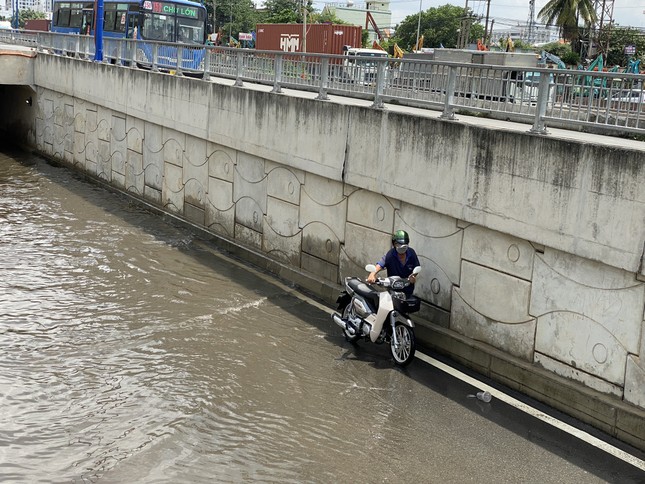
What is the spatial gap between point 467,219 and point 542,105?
4.97 feet

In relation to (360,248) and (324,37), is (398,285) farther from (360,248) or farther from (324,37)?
(324,37)

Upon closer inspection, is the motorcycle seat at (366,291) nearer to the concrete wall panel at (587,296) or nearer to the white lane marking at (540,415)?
the white lane marking at (540,415)

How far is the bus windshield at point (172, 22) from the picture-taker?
26734mm

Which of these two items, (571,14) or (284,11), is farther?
(284,11)

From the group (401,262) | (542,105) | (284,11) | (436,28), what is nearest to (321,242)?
(401,262)

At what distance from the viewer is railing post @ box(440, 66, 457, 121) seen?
31.8ft

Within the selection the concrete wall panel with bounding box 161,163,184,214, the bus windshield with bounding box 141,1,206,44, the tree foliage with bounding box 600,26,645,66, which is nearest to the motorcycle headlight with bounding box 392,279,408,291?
the concrete wall panel with bounding box 161,163,184,214

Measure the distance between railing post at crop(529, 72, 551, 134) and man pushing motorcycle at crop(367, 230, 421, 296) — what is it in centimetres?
193

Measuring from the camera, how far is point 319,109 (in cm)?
1177

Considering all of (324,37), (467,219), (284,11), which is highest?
(284,11)

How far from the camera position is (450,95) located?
31.8 ft

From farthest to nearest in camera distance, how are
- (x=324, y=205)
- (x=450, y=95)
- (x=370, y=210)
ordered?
(x=324, y=205) < (x=370, y=210) < (x=450, y=95)

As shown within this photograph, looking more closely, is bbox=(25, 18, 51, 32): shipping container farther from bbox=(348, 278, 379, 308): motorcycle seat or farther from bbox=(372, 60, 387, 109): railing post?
bbox=(348, 278, 379, 308): motorcycle seat

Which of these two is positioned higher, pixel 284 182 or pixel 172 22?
pixel 172 22
